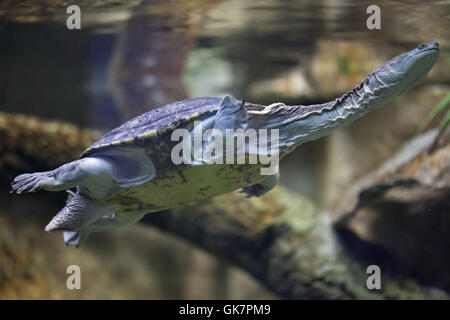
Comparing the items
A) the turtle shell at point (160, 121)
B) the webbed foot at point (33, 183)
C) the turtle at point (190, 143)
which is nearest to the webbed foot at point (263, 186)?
the turtle at point (190, 143)

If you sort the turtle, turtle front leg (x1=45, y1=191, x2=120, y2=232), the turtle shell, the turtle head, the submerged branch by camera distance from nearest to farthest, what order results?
1. the turtle head
2. the turtle
3. the turtle shell
4. turtle front leg (x1=45, y1=191, x2=120, y2=232)
5. the submerged branch

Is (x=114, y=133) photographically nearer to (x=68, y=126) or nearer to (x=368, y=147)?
(x=68, y=126)

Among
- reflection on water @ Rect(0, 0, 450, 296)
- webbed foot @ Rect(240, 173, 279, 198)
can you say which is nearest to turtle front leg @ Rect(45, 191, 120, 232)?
webbed foot @ Rect(240, 173, 279, 198)

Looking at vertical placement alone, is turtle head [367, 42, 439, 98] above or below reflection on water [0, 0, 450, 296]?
below

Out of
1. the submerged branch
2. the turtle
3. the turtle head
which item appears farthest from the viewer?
the submerged branch

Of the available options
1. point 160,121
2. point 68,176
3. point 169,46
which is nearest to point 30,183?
point 68,176

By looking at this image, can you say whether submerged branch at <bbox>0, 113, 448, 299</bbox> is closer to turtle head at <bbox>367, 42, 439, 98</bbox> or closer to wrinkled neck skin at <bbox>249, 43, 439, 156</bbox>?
wrinkled neck skin at <bbox>249, 43, 439, 156</bbox>

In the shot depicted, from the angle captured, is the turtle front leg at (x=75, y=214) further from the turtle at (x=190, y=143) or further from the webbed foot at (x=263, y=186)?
the webbed foot at (x=263, y=186)
